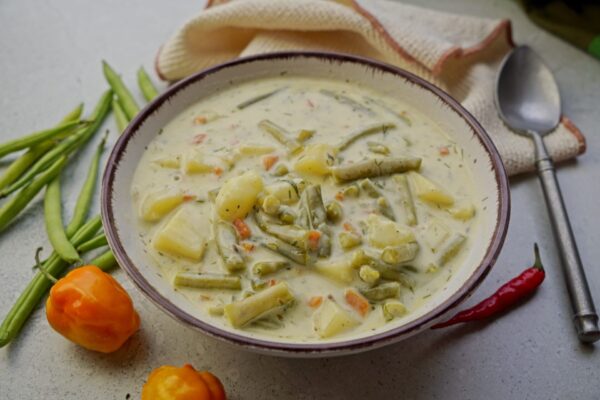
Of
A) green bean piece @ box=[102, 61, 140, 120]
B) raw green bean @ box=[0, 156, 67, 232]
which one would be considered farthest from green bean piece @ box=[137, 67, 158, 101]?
raw green bean @ box=[0, 156, 67, 232]

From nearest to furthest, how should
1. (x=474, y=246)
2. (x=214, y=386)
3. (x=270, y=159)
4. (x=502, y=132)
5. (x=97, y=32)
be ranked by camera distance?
(x=214, y=386) < (x=474, y=246) < (x=270, y=159) < (x=502, y=132) < (x=97, y=32)

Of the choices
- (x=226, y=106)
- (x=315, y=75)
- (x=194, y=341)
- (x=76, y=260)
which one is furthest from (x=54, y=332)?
(x=315, y=75)

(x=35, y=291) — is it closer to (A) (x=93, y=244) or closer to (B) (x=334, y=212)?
(A) (x=93, y=244)

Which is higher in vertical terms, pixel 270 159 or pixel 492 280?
pixel 270 159

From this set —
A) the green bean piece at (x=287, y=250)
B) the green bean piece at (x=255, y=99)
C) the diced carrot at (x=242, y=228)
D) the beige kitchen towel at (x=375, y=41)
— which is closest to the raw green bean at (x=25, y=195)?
the beige kitchen towel at (x=375, y=41)

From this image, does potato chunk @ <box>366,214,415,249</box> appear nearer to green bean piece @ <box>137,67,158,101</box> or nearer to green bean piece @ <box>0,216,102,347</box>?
green bean piece @ <box>0,216,102,347</box>

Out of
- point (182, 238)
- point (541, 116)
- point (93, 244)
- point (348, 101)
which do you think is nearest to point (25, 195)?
point (93, 244)

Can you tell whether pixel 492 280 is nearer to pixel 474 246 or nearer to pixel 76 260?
pixel 474 246
